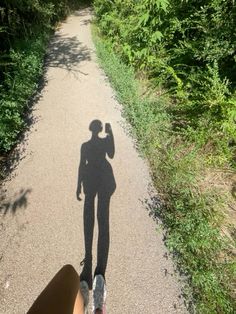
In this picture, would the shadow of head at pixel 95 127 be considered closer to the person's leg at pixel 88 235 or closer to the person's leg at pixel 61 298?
the person's leg at pixel 88 235

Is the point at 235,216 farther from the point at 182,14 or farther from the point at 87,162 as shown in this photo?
the point at 182,14

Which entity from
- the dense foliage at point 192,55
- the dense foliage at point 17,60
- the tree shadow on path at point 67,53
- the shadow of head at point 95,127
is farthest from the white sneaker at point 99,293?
the tree shadow on path at point 67,53

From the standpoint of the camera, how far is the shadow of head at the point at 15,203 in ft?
14.1

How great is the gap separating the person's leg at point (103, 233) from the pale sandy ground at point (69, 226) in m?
0.08

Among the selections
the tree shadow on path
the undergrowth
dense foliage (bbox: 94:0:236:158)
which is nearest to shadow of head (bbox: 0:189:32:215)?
the undergrowth

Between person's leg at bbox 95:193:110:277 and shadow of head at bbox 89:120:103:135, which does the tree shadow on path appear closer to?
shadow of head at bbox 89:120:103:135

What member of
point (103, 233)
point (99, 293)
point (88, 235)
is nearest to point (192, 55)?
point (103, 233)

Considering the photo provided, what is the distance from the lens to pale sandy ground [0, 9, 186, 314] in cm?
316

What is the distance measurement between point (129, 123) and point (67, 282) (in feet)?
15.4

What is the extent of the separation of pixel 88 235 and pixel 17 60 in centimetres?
607

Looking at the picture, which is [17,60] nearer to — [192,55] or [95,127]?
[95,127]

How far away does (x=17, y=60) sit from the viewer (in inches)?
303

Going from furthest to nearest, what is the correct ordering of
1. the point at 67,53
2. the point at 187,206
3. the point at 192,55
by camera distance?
1. the point at 67,53
2. the point at 192,55
3. the point at 187,206

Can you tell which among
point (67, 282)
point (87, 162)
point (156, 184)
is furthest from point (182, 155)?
point (67, 282)
